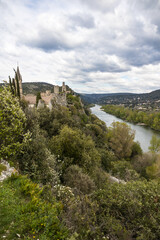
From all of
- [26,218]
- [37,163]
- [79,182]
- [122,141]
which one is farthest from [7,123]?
[122,141]

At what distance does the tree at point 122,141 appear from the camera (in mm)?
29031

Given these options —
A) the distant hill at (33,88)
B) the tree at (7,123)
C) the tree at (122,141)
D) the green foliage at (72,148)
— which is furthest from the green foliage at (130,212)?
the distant hill at (33,88)

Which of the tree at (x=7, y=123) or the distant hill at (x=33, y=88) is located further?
the distant hill at (x=33, y=88)

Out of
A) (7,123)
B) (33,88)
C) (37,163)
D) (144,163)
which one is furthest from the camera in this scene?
(33,88)

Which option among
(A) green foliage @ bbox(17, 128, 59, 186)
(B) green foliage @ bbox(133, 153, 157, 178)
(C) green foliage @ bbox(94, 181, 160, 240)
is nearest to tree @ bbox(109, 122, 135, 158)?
(B) green foliage @ bbox(133, 153, 157, 178)

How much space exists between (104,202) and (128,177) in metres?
11.5

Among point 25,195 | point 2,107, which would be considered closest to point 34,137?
point 2,107

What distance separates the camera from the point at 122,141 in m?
29.8

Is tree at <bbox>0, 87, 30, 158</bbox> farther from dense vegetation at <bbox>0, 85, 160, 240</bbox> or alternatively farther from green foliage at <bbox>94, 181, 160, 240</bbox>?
green foliage at <bbox>94, 181, 160, 240</bbox>

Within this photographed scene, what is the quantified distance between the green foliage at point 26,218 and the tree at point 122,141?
2696cm

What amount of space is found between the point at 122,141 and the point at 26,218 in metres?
28.5

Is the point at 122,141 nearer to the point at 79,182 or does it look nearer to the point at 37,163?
the point at 79,182

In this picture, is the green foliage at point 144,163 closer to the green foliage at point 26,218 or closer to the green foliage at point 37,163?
the green foliage at point 37,163

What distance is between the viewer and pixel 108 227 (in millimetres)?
4766
